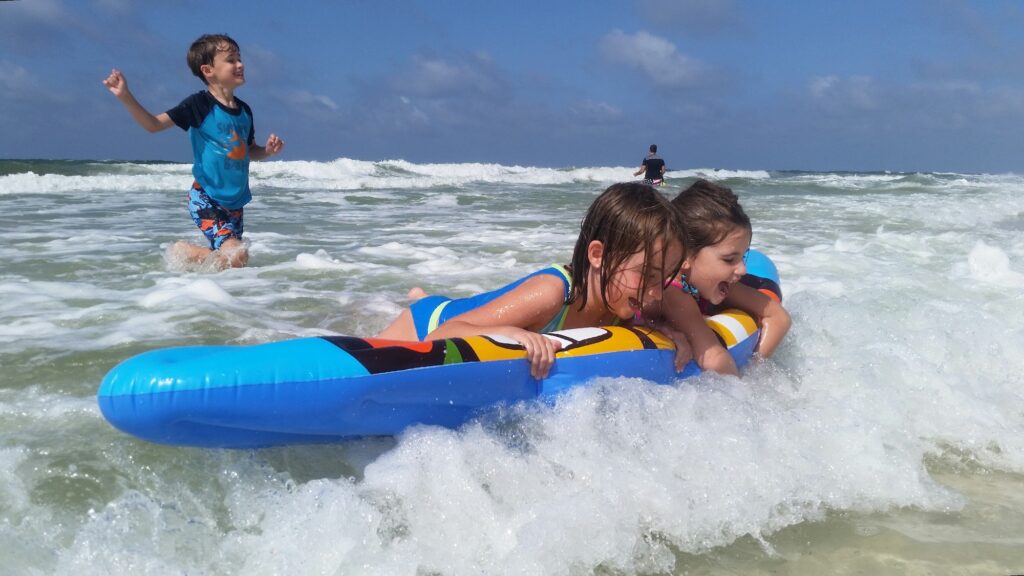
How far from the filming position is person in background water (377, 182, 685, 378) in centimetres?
255

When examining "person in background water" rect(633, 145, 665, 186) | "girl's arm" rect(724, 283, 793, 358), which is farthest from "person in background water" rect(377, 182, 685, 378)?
"person in background water" rect(633, 145, 665, 186)

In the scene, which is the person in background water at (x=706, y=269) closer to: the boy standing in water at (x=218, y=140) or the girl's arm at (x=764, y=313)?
the girl's arm at (x=764, y=313)

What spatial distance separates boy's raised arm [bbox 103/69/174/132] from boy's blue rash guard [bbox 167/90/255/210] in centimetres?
7

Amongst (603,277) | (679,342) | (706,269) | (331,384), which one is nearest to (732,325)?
(706,269)

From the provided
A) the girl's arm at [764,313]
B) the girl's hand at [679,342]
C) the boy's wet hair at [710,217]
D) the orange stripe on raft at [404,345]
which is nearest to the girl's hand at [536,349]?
the orange stripe on raft at [404,345]

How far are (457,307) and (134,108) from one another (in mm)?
2480

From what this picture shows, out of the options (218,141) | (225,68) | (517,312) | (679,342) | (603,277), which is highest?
(225,68)

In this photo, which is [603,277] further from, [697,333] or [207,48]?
[207,48]

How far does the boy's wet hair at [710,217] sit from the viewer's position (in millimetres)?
2895

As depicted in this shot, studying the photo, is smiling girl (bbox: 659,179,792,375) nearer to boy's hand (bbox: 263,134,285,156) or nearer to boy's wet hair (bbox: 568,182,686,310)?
boy's wet hair (bbox: 568,182,686,310)

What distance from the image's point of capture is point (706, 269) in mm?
2930

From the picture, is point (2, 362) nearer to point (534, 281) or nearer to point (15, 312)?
point (15, 312)

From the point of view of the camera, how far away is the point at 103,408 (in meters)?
1.84

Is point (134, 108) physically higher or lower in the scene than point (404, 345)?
higher
